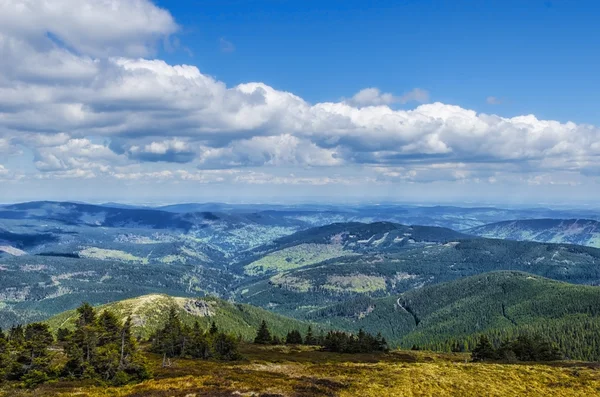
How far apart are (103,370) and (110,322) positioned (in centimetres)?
1616

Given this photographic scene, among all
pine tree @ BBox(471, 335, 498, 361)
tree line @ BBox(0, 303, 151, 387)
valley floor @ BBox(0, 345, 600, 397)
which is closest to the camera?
valley floor @ BBox(0, 345, 600, 397)

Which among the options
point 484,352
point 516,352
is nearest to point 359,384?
point 484,352

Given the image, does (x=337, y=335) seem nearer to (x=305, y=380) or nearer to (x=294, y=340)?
(x=294, y=340)

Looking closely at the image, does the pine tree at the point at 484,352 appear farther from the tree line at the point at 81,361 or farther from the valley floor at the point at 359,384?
the tree line at the point at 81,361

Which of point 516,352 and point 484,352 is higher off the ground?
point 484,352

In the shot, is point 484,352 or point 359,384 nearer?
point 359,384

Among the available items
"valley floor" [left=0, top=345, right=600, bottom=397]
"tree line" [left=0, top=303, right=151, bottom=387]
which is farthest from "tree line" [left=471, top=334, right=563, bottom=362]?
"tree line" [left=0, top=303, right=151, bottom=387]

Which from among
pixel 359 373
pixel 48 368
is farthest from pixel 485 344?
pixel 48 368

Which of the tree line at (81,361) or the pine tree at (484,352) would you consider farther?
the pine tree at (484,352)

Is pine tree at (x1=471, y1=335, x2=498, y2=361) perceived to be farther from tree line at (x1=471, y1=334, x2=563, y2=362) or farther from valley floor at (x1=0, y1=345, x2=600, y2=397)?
valley floor at (x1=0, y1=345, x2=600, y2=397)

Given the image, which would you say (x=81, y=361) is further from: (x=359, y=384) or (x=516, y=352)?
(x=516, y=352)

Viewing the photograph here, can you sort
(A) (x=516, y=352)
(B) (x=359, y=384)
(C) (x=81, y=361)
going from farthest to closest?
(A) (x=516, y=352), (C) (x=81, y=361), (B) (x=359, y=384)

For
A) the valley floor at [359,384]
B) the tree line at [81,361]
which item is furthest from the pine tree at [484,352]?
the tree line at [81,361]

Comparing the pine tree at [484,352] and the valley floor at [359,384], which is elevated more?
the valley floor at [359,384]
